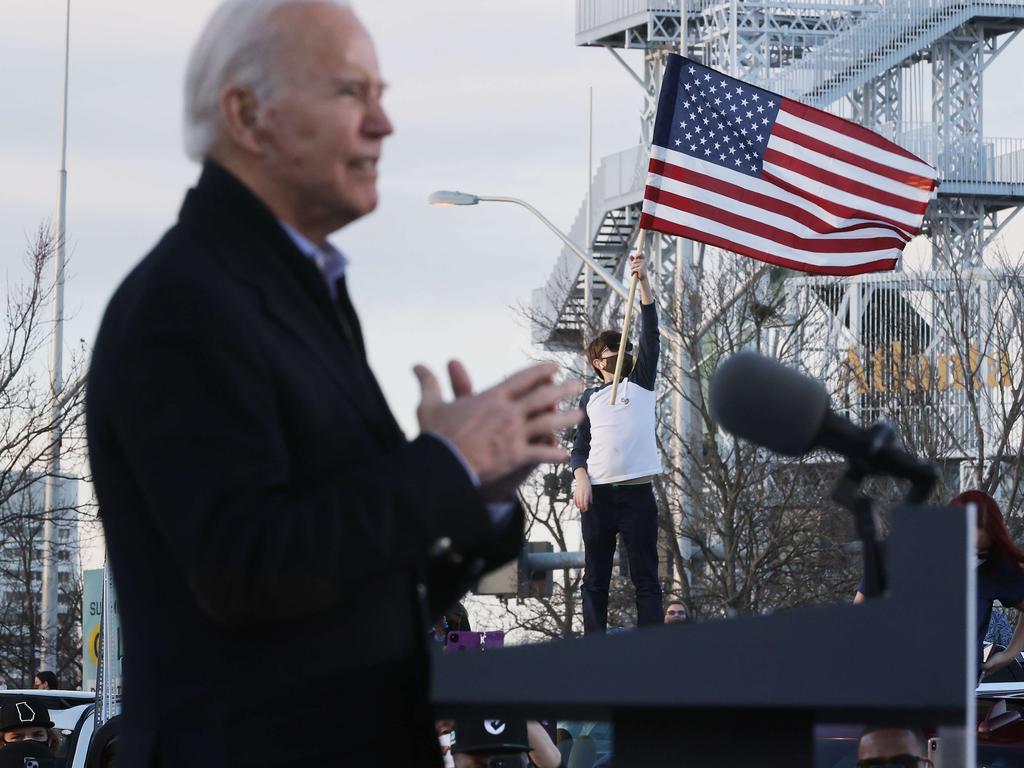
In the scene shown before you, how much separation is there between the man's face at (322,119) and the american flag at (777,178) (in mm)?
10690

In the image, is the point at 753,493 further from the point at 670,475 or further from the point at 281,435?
the point at 281,435

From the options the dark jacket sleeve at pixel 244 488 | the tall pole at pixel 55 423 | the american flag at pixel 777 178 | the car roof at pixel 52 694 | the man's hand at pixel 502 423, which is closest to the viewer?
the dark jacket sleeve at pixel 244 488

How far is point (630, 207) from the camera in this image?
48.6 metres

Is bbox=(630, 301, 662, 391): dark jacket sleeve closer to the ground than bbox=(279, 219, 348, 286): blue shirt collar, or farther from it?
farther from it

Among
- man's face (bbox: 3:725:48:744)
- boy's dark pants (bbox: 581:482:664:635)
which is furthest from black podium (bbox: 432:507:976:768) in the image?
man's face (bbox: 3:725:48:744)

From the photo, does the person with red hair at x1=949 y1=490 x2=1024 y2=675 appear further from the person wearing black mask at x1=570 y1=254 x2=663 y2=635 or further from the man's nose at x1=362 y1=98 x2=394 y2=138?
the man's nose at x1=362 y1=98 x2=394 y2=138

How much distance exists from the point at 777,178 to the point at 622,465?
352cm

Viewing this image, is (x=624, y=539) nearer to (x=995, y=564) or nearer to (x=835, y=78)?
(x=995, y=564)

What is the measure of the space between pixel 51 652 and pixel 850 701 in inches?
1430

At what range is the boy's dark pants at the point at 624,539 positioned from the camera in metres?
11.6

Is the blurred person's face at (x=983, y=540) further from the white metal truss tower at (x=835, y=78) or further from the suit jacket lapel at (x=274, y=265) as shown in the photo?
the white metal truss tower at (x=835, y=78)

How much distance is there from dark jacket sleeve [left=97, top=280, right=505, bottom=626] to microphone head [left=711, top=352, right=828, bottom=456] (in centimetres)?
43

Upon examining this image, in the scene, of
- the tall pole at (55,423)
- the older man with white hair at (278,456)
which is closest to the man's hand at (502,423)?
the older man with white hair at (278,456)

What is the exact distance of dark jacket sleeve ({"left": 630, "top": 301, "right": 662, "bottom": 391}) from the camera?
1131cm
